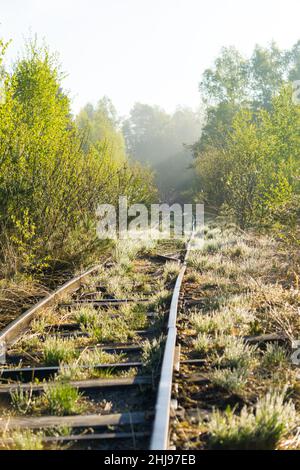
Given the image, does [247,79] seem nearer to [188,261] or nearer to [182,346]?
[188,261]

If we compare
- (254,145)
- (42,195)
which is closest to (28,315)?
(42,195)

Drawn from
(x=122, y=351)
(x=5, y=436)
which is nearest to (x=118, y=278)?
(x=122, y=351)

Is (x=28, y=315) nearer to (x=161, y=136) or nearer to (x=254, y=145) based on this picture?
(x=254, y=145)

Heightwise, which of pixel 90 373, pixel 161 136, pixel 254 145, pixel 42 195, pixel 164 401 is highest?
pixel 161 136

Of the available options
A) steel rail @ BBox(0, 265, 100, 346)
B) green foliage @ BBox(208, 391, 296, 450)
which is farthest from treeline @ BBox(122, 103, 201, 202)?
green foliage @ BBox(208, 391, 296, 450)

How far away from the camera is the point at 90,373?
417 centimetres

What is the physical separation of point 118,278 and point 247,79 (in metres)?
63.1

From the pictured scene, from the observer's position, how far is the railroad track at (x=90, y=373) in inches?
122

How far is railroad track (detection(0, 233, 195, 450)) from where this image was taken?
3100 mm

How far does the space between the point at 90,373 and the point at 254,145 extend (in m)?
13.9

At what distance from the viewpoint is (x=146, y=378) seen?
3.92 metres

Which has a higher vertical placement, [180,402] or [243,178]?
[243,178]

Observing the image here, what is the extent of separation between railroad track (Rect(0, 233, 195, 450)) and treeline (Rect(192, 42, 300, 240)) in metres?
4.00
